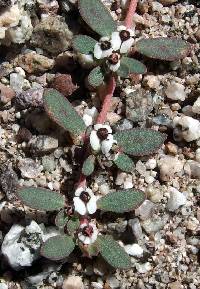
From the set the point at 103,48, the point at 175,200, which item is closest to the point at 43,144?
the point at 103,48

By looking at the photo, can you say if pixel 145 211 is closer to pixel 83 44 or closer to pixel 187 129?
pixel 187 129

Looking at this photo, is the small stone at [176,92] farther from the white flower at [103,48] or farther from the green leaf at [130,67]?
the white flower at [103,48]

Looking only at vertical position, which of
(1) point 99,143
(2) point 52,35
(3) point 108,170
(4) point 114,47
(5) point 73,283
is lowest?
(5) point 73,283

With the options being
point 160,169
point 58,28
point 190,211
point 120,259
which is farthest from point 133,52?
point 120,259

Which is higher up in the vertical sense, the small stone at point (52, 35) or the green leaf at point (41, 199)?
the small stone at point (52, 35)

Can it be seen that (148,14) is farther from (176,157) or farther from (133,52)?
(176,157)

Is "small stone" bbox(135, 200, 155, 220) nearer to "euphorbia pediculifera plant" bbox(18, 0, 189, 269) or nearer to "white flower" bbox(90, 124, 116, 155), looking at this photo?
"euphorbia pediculifera plant" bbox(18, 0, 189, 269)

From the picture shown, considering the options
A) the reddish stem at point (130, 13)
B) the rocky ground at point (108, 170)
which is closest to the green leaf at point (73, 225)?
the rocky ground at point (108, 170)

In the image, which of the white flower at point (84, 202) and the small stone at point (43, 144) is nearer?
the white flower at point (84, 202)
